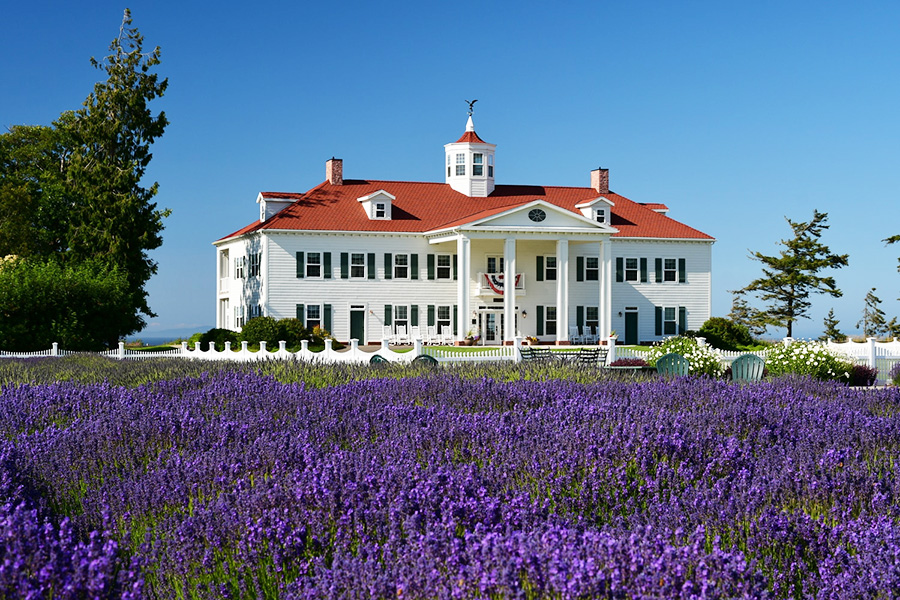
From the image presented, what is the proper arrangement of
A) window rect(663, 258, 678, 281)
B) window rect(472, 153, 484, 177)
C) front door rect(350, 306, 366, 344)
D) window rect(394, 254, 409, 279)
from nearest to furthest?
1. front door rect(350, 306, 366, 344)
2. window rect(394, 254, 409, 279)
3. window rect(663, 258, 678, 281)
4. window rect(472, 153, 484, 177)

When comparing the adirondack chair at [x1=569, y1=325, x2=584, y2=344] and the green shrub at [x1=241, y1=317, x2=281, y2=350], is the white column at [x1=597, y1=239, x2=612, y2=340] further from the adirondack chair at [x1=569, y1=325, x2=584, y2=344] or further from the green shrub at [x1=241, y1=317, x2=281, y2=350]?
the green shrub at [x1=241, y1=317, x2=281, y2=350]

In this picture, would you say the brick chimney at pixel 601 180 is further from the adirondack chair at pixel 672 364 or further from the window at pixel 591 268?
the adirondack chair at pixel 672 364

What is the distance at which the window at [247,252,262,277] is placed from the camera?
44781 mm

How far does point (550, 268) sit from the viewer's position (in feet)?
154

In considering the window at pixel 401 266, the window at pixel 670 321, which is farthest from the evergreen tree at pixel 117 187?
the window at pixel 670 321

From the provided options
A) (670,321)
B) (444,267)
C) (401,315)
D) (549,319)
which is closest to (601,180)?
(670,321)

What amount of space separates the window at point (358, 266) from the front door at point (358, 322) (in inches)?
58.5

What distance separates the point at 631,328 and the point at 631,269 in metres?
2.95

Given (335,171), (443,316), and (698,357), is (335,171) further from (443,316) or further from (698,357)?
(698,357)

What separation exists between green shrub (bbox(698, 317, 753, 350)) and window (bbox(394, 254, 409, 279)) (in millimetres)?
14083

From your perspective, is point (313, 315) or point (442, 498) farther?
point (313, 315)

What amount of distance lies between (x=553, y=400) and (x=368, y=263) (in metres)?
35.6

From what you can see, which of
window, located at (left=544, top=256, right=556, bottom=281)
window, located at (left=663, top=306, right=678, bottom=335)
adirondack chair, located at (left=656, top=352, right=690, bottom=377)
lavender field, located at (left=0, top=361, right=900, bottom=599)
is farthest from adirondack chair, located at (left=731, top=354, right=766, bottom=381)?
window, located at (left=663, top=306, right=678, bottom=335)

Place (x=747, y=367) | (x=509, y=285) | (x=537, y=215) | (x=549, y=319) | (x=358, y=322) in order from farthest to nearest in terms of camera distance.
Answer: (x=549, y=319) → (x=358, y=322) → (x=537, y=215) → (x=509, y=285) → (x=747, y=367)
